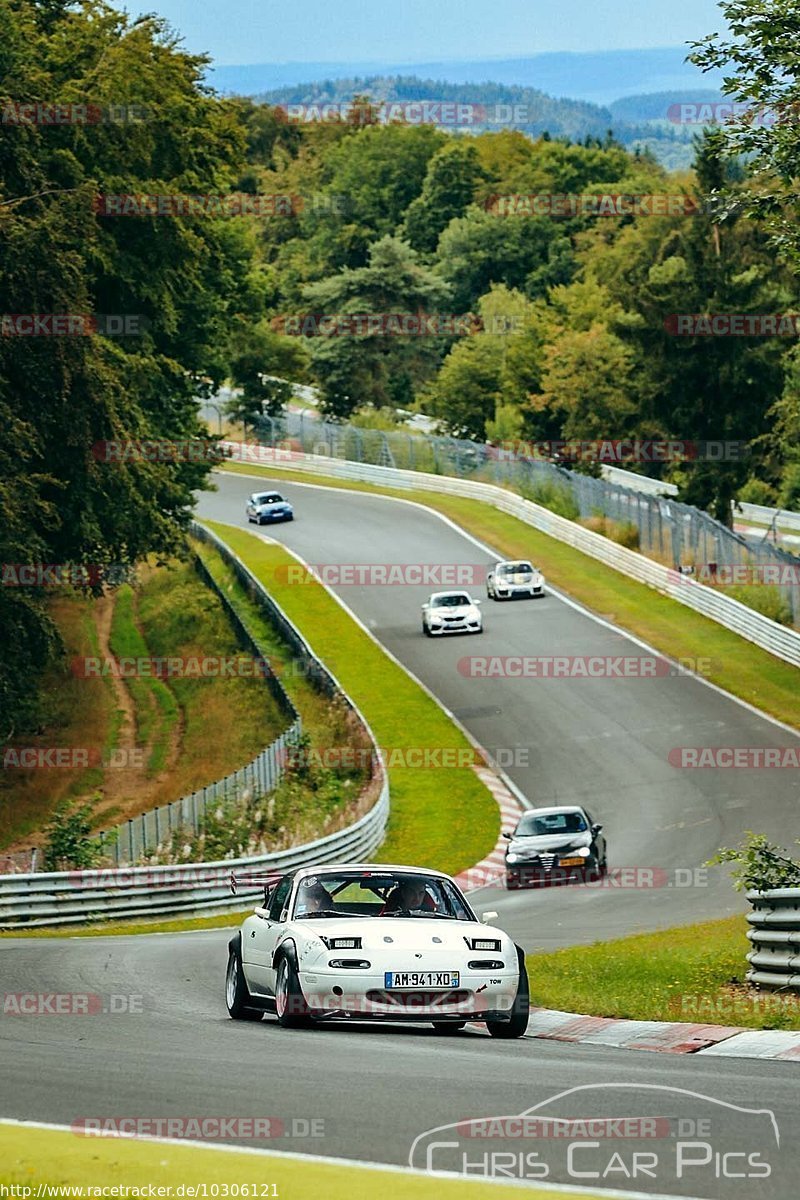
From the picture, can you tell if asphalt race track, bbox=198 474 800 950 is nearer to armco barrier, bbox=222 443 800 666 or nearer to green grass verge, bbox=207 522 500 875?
green grass verge, bbox=207 522 500 875

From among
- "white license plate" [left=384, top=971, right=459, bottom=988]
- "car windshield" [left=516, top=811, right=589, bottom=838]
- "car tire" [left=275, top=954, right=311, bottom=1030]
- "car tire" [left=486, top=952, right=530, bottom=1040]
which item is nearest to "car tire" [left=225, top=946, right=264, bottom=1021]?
"car tire" [left=275, top=954, right=311, bottom=1030]

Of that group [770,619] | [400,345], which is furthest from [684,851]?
[400,345]

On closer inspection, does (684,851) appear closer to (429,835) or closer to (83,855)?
(429,835)

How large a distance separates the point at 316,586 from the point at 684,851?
104 feet

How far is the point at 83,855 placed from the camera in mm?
28781

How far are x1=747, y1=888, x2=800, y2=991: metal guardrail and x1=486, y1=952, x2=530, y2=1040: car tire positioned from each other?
8.00ft

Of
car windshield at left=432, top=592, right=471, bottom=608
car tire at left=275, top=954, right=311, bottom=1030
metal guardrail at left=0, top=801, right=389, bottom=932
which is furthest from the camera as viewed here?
car windshield at left=432, top=592, right=471, bottom=608

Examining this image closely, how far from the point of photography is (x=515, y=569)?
5706 cm

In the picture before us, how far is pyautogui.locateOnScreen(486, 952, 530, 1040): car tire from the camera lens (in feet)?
41.2

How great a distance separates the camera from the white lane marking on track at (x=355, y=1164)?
6.63 meters

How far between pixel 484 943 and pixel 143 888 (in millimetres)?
15003

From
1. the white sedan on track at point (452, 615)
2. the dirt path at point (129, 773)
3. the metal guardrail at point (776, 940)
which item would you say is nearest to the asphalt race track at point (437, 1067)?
the metal guardrail at point (776, 940)

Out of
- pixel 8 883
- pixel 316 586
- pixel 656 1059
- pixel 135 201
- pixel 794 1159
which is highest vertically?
pixel 135 201

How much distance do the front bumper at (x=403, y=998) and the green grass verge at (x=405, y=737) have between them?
66.1 feet
